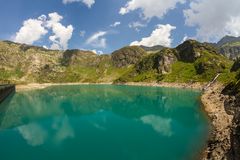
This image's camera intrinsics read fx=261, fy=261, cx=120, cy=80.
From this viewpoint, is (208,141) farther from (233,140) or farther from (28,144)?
(28,144)

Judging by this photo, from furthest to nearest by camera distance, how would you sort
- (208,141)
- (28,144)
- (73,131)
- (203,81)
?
(203,81)
(73,131)
(28,144)
(208,141)

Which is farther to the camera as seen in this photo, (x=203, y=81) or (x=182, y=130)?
(x=203, y=81)

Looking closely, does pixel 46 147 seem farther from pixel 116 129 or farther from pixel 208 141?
pixel 208 141

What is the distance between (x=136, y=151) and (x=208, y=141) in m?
12.3

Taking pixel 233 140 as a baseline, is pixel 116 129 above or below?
below

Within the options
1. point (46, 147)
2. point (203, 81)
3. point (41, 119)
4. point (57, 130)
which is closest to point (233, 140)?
point (46, 147)

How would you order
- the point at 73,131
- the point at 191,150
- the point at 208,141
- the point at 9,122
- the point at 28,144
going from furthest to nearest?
the point at 9,122 < the point at 73,131 < the point at 28,144 < the point at 208,141 < the point at 191,150

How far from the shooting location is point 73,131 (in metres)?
59.6

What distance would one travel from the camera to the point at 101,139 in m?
50.0

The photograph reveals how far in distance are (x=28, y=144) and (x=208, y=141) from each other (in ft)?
106

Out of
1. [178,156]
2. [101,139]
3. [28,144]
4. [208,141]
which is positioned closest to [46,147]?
[28,144]

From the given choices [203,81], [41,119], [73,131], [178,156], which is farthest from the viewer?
[203,81]

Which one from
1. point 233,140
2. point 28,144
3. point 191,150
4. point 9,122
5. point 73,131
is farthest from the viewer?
point 9,122

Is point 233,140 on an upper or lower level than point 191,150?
upper
